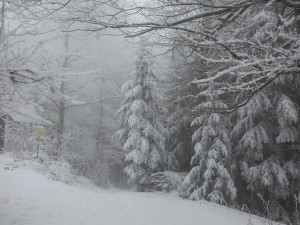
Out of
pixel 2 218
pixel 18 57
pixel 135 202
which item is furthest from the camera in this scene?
pixel 135 202

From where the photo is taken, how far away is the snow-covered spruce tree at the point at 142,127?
52.5ft

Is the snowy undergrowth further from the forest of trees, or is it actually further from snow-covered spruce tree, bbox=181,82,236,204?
snow-covered spruce tree, bbox=181,82,236,204

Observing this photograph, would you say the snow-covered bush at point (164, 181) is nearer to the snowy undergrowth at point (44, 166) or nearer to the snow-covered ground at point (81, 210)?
the snowy undergrowth at point (44, 166)

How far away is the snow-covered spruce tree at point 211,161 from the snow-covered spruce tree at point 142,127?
12.5 feet

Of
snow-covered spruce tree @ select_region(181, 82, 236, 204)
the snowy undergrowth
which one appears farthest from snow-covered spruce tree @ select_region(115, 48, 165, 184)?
snow-covered spruce tree @ select_region(181, 82, 236, 204)

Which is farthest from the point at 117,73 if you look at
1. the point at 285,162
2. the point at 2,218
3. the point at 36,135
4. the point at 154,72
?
the point at 2,218

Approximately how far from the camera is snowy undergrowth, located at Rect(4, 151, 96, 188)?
11.8m

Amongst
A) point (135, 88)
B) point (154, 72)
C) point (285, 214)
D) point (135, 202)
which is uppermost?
point (154, 72)

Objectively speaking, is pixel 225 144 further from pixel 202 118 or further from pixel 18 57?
pixel 18 57

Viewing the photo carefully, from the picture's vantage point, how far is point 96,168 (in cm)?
2334

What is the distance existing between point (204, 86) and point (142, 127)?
501cm

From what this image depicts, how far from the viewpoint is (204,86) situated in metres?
13.3

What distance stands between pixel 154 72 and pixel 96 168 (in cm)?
1068

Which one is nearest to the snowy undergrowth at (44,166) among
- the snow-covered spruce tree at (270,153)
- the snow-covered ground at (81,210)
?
the snow-covered ground at (81,210)
